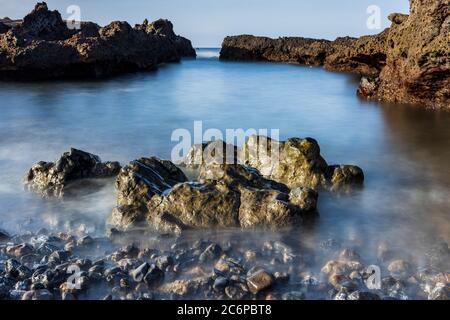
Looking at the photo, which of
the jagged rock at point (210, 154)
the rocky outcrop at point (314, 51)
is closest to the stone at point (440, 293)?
the jagged rock at point (210, 154)

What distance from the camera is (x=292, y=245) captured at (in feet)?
18.5

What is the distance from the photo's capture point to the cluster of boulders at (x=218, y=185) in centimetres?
609

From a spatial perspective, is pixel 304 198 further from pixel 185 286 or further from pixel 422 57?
pixel 422 57

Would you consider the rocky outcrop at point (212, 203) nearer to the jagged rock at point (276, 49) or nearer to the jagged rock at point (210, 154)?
the jagged rock at point (210, 154)

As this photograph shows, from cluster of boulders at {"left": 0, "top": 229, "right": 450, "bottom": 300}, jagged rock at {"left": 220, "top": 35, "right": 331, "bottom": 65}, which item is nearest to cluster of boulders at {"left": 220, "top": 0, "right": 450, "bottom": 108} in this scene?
cluster of boulders at {"left": 0, "top": 229, "right": 450, "bottom": 300}

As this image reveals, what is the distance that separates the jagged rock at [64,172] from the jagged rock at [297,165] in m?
2.52

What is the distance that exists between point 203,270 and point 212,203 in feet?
4.29

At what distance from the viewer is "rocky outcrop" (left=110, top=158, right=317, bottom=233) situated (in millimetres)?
6055

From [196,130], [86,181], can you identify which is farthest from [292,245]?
[196,130]

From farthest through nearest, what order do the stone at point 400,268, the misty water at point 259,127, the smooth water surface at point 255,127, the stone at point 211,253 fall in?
the smooth water surface at point 255,127, the misty water at point 259,127, the stone at point 211,253, the stone at point 400,268

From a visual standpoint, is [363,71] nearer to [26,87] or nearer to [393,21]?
[393,21]

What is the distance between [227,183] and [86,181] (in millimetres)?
2780
